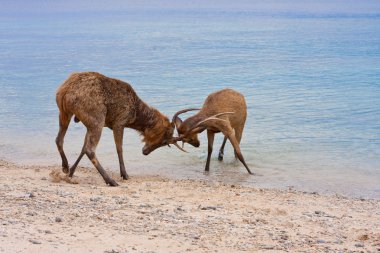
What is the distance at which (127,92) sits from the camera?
11.5m

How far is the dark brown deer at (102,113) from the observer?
10703 mm

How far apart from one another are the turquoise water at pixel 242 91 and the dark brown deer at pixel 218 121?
1.74 ft

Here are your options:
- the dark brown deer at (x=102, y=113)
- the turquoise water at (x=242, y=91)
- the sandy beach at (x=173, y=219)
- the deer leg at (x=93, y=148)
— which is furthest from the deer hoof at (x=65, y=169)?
the turquoise water at (x=242, y=91)

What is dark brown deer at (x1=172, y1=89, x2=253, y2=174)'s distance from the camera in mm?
12453

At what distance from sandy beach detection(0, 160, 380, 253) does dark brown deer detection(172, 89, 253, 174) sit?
1.66m

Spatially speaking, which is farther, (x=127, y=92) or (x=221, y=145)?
(x=221, y=145)

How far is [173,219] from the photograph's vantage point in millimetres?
8469

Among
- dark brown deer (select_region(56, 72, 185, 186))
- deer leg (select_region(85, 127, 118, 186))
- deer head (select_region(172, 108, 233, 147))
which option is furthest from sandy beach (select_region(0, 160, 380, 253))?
deer head (select_region(172, 108, 233, 147))

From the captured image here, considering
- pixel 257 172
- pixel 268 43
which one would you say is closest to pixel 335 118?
pixel 257 172

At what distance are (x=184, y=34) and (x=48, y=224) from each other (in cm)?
3859

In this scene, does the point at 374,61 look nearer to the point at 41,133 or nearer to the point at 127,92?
the point at 41,133

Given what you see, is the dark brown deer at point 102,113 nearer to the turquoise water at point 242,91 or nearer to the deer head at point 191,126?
the deer head at point 191,126

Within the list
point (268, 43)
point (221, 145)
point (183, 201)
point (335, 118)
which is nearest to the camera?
point (183, 201)

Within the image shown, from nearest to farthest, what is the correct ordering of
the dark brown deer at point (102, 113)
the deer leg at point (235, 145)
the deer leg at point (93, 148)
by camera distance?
the dark brown deer at point (102, 113) → the deer leg at point (93, 148) → the deer leg at point (235, 145)
